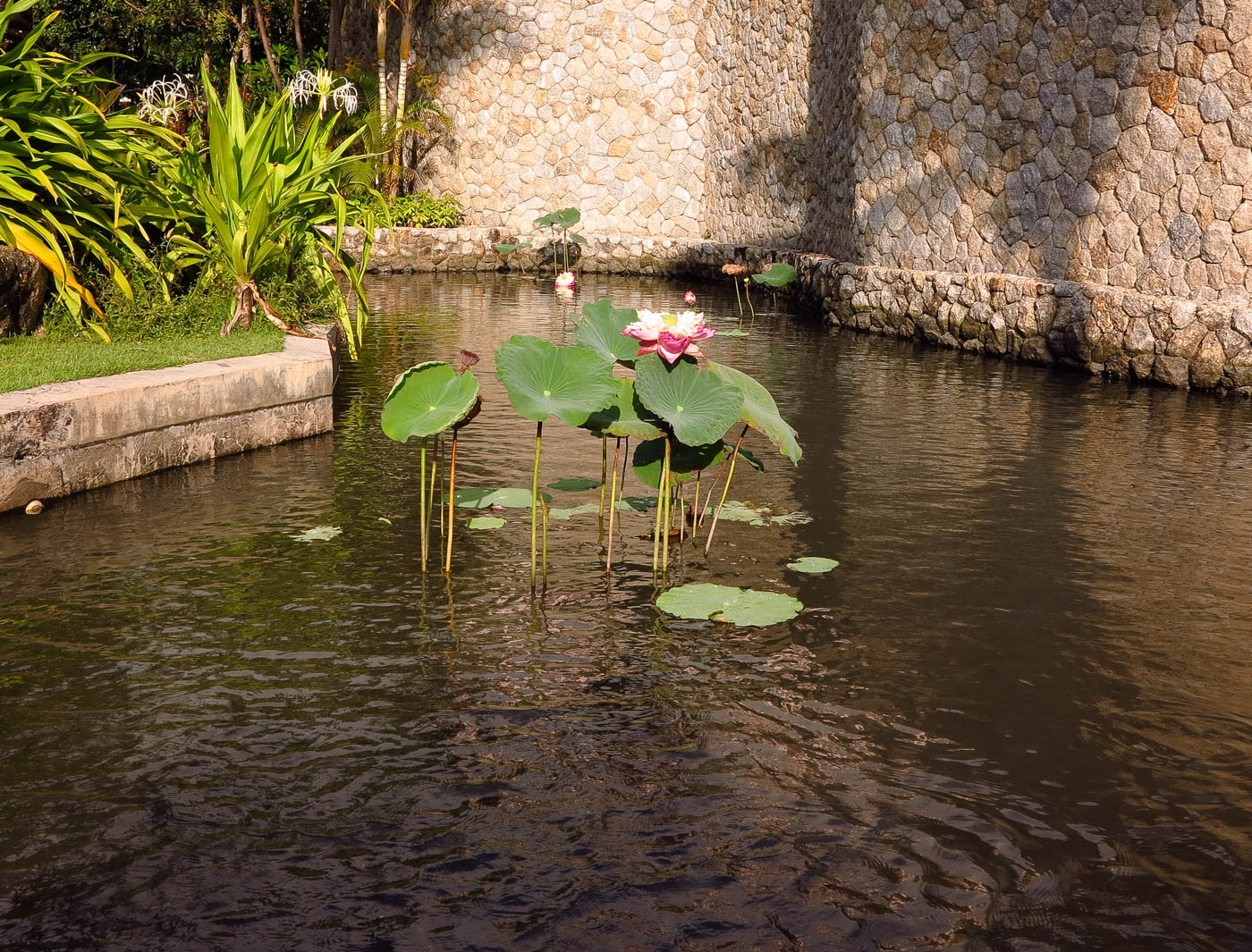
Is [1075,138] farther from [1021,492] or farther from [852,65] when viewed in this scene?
[1021,492]

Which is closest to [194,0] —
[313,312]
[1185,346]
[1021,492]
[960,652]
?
[313,312]

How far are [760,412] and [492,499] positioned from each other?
1.43 metres

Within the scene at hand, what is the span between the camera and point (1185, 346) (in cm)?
889

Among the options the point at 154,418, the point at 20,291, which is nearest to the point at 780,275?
the point at 20,291

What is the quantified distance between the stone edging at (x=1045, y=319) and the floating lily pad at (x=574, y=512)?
12.0 ft

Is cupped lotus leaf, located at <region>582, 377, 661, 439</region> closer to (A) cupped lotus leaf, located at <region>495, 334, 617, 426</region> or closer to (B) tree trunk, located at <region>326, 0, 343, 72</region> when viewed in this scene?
(A) cupped lotus leaf, located at <region>495, 334, 617, 426</region>

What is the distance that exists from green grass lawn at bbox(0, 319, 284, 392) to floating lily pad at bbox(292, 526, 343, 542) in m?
1.44

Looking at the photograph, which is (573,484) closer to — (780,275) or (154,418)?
(154,418)

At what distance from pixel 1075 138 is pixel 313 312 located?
600 centimetres

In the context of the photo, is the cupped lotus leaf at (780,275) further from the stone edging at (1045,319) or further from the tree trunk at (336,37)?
the tree trunk at (336,37)

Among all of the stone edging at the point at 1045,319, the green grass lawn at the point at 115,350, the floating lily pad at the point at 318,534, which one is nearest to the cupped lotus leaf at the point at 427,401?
the floating lily pad at the point at 318,534

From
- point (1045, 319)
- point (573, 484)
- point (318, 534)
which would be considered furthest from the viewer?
point (1045, 319)

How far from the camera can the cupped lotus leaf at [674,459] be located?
4684 millimetres

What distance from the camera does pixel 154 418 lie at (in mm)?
5734
